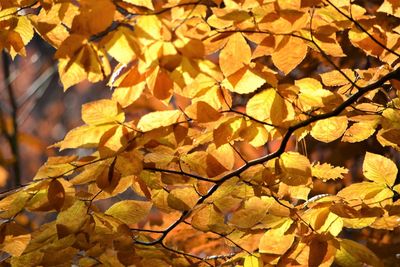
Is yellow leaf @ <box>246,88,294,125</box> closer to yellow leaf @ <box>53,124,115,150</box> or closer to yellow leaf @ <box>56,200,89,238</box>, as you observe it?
yellow leaf @ <box>53,124,115,150</box>

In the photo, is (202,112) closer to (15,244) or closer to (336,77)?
(336,77)

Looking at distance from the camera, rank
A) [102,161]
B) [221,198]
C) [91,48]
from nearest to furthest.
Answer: [91,48], [102,161], [221,198]

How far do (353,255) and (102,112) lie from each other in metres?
0.87

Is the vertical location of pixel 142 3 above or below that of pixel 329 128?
above

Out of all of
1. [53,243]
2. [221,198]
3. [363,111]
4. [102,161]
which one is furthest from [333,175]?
[53,243]

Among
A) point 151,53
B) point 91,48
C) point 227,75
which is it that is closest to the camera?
point 151,53

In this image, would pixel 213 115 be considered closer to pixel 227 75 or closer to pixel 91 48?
pixel 227 75

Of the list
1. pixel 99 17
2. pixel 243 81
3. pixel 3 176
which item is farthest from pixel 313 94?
pixel 3 176

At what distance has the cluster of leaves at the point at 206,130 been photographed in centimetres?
160

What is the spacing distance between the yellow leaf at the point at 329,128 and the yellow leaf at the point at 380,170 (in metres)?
0.13

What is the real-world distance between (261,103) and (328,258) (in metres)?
0.51

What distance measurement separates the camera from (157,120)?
1.76 m

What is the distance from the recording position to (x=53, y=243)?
6.18 ft

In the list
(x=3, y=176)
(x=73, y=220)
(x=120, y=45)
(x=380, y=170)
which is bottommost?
(x=3, y=176)
